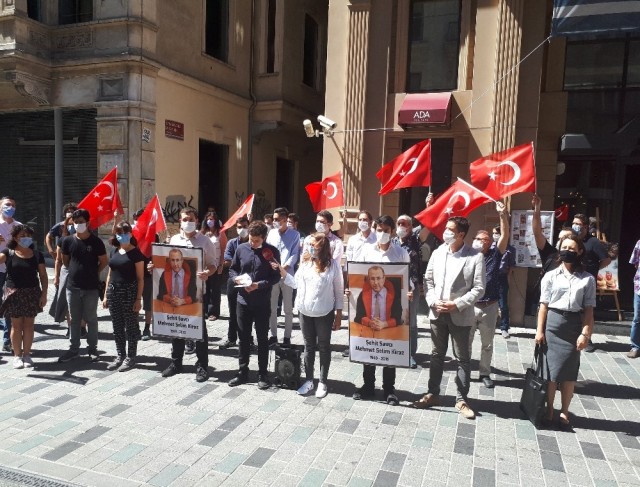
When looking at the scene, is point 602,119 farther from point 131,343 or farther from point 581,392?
point 131,343

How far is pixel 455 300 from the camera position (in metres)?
5.18

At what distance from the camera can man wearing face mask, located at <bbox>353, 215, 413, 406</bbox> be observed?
5664 mm

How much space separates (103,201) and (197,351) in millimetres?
2943

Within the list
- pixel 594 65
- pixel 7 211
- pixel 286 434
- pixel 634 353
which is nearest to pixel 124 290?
pixel 7 211

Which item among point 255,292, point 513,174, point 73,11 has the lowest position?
point 255,292

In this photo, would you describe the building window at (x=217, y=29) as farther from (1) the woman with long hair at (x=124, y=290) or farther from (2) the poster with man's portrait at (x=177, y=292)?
(2) the poster with man's portrait at (x=177, y=292)

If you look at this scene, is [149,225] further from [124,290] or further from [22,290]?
[22,290]

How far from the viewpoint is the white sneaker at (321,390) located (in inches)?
225

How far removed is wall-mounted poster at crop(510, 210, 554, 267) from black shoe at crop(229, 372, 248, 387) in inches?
223

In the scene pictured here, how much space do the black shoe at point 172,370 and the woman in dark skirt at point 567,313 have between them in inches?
170

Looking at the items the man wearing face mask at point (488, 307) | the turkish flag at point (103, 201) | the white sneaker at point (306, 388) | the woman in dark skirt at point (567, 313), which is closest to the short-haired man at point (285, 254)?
the white sneaker at point (306, 388)

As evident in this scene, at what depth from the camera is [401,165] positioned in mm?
8188

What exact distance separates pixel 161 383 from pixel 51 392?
1201mm

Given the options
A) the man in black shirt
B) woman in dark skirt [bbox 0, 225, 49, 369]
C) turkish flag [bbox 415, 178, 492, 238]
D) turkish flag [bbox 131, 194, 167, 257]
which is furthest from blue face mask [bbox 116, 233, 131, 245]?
turkish flag [bbox 415, 178, 492, 238]
